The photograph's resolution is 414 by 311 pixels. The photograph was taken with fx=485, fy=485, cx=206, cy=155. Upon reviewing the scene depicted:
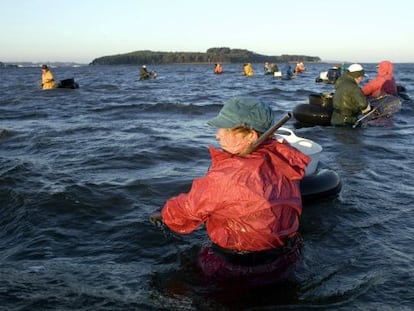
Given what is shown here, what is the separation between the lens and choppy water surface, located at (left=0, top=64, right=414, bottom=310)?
448cm

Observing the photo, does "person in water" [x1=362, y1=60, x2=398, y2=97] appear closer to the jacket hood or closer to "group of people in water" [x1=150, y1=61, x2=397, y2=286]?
the jacket hood

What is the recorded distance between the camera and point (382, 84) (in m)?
17.1

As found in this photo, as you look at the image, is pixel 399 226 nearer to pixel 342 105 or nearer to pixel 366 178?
pixel 366 178

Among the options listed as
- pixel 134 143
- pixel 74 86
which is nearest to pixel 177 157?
pixel 134 143

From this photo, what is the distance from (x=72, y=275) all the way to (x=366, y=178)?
5.56 m

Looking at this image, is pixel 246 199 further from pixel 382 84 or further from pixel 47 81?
pixel 47 81

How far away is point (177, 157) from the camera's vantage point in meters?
10.5

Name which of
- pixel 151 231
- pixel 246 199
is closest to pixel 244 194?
pixel 246 199

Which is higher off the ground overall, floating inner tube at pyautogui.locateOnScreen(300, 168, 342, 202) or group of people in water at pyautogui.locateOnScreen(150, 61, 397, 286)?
group of people in water at pyautogui.locateOnScreen(150, 61, 397, 286)

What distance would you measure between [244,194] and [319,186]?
10.7 ft

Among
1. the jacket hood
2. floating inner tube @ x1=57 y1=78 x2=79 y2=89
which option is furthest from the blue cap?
floating inner tube @ x1=57 y1=78 x2=79 y2=89

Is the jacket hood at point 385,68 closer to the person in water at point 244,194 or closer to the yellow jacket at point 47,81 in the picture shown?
the person in water at point 244,194

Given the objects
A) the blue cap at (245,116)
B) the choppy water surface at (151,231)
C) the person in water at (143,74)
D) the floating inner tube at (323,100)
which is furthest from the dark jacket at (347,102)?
the person in water at (143,74)

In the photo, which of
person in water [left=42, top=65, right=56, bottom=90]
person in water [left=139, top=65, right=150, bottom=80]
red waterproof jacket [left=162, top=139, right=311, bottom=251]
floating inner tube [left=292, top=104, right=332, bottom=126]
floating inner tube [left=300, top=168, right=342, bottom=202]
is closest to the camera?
red waterproof jacket [left=162, top=139, right=311, bottom=251]
